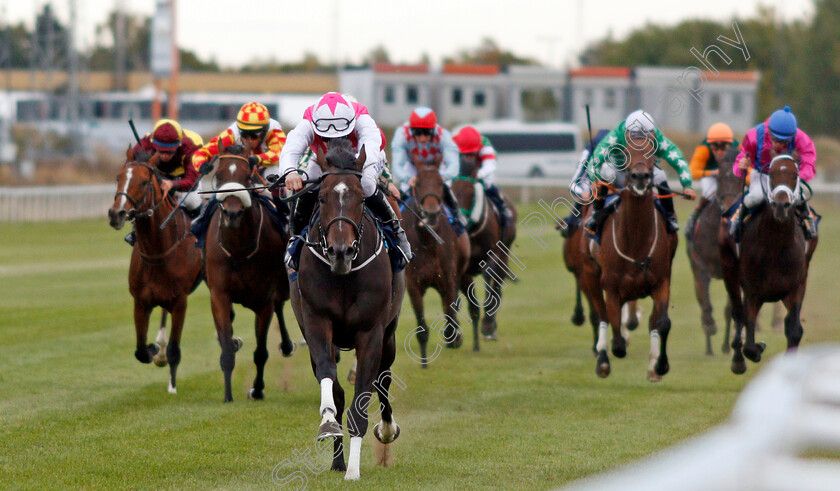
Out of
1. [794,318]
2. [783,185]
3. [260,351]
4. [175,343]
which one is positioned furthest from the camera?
[175,343]

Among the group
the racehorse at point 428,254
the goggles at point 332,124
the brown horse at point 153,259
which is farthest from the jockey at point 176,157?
the goggles at point 332,124

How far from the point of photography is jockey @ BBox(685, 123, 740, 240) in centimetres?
1144

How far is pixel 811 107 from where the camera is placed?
6103 cm

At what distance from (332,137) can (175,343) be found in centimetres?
323

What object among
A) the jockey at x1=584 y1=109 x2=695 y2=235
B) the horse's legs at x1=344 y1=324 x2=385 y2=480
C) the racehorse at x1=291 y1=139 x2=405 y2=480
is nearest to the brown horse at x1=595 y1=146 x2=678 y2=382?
the jockey at x1=584 y1=109 x2=695 y2=235

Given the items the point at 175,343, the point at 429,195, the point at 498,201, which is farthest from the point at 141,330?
the point at 498,201

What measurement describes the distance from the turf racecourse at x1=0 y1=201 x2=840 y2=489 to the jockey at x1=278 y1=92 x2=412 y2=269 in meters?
1.32

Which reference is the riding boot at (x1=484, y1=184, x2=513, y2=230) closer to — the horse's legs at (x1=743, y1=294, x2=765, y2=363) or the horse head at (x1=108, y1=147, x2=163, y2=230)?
the horse's legs at (x1=743, y1=294, x2=765, y2=363)

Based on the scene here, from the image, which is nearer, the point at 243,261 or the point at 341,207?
the point at 341,207

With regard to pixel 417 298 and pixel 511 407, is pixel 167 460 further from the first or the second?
pixel 417 298

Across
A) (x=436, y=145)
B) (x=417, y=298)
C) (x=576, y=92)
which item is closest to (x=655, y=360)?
(x=417, y=298)

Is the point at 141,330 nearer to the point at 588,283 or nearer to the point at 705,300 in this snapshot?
the point at 588,283

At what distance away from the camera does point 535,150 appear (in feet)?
161

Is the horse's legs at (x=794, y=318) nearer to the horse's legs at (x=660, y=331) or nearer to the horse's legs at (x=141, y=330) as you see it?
the horse's legs at (x=660, y=331)
